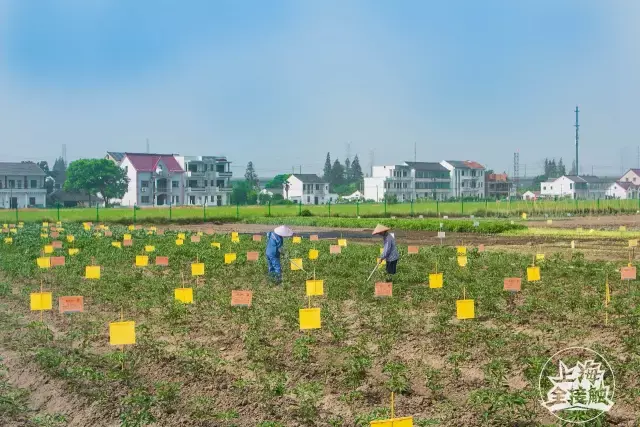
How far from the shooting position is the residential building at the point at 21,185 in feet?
252

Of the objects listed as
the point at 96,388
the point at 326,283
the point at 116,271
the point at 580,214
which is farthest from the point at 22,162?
the point at 96,388

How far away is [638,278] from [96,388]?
10431 millimetres

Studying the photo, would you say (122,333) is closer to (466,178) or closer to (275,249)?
(275,249)

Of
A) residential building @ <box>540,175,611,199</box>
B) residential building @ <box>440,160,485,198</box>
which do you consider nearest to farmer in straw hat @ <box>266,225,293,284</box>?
residential building @ <box>440,160,485,198</box>

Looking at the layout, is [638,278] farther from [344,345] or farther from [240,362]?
[240,362]

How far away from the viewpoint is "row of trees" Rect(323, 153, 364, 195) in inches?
5541

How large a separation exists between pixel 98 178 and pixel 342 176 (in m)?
76.9

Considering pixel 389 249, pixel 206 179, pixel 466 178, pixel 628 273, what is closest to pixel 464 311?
pixel 628 273

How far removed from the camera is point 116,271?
17.6m

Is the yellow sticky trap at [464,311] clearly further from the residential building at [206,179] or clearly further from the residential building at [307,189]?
the residential building at [307,189]

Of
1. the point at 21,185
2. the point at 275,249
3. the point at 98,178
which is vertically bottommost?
the point at 275,249

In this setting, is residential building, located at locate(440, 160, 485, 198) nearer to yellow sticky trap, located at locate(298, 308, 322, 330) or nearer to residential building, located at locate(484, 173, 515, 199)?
residential building, located at locate(484, 173, 515, 199)

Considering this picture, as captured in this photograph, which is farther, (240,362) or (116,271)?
(116,271)

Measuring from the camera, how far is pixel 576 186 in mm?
123500
